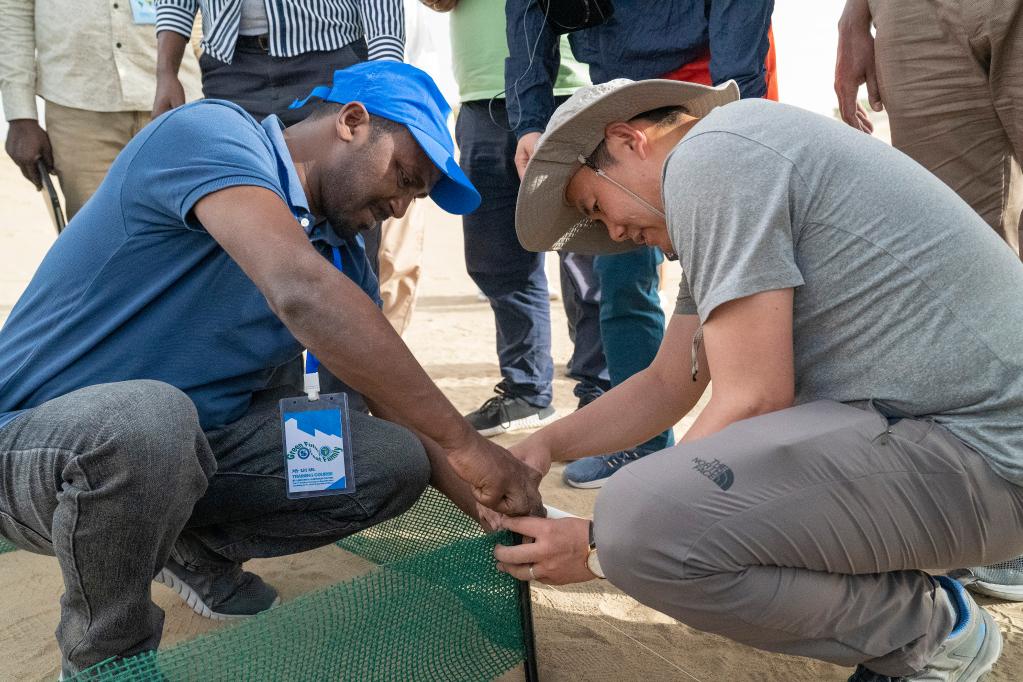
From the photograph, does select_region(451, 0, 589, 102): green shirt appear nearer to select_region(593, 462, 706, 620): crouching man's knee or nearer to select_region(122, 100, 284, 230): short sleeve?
select_region(122, 100, 284, 230): short sleeve

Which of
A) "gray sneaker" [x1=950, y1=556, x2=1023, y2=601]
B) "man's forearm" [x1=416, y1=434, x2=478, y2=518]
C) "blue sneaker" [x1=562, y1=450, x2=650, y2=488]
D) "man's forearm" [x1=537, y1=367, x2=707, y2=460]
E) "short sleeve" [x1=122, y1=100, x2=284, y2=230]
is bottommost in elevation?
"blue sneaker" [x1=562, y1=450, x2=650, y2=488]

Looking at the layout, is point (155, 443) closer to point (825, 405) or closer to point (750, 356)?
point (750, 356)

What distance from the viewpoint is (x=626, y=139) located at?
1923 millimetres

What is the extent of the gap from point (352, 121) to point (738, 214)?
1.03 metres

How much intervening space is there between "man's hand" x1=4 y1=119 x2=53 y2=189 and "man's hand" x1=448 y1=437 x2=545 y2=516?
2740mm

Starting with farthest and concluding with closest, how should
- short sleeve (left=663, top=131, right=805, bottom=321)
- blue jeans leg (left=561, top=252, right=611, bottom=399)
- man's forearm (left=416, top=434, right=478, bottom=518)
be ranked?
blue jeans leg (left=561, top=252, right=611, bottom=399)
man's forearm (left=416, top=434, right=478, bottom=518)
short sleeve (left=663, top=131, right=805, bottom=321)

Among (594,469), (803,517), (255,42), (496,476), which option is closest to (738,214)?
(803,517)

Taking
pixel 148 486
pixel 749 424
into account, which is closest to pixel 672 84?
pixel 749 424

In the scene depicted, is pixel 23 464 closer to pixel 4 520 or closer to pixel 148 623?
pixel 4 520

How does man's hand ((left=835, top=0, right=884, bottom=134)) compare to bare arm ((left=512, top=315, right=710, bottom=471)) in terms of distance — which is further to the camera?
man's hand ((left=835, top=0, right=884, bottom=134))

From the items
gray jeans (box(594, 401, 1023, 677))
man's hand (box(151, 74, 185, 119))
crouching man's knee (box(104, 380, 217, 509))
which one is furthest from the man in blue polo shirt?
man's hand (box(151, 74, 185, 119))

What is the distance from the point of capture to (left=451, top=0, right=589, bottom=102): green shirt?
3.71 metres

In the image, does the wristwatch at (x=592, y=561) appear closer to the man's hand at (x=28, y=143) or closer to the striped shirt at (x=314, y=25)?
the striped shirt at (x=314, y=25)

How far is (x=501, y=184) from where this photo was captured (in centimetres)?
374
